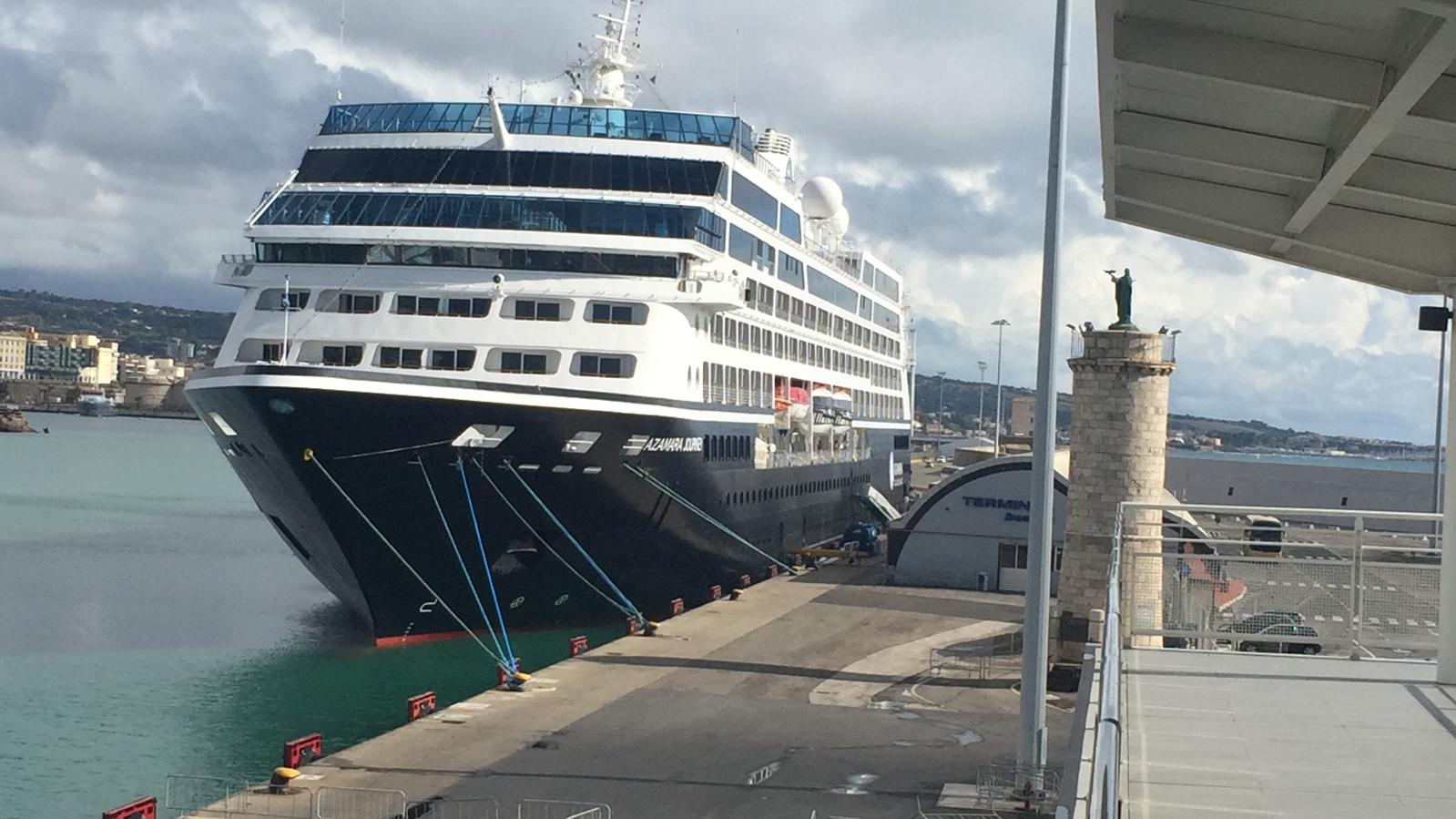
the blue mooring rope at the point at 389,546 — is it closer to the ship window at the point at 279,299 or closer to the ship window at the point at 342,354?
the ship window at the point at 342,354

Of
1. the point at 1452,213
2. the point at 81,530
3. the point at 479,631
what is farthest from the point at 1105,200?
the point at 81,530

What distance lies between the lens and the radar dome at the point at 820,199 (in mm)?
51125

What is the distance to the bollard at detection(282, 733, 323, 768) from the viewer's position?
16812 mm

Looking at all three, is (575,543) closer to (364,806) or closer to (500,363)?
(500,363)

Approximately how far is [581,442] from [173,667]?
9.89m

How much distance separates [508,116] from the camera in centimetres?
3238

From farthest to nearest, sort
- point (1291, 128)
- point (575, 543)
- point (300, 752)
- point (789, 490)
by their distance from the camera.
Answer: point (789, 490), point (575, 543), point (300, 752), point (1291, 128)

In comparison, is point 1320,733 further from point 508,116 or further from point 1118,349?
point 508,116

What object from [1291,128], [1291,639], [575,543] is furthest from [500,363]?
[1291,128]

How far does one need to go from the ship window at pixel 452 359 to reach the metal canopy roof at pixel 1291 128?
19.1 m

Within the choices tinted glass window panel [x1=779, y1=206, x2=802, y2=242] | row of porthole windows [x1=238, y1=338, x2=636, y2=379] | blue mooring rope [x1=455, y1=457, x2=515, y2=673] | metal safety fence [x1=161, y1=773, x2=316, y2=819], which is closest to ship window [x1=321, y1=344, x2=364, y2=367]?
row of porthole windows [x1=238, y1=338, x2=636, y2=379]

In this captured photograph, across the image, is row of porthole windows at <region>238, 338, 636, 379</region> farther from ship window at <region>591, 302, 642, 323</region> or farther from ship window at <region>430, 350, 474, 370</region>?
ship window at <region>591, 302, 642, 323</region>

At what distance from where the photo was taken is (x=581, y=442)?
90.4ft

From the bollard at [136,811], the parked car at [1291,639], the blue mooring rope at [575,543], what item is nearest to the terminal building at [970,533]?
the blue mooring rope at [575,543]
